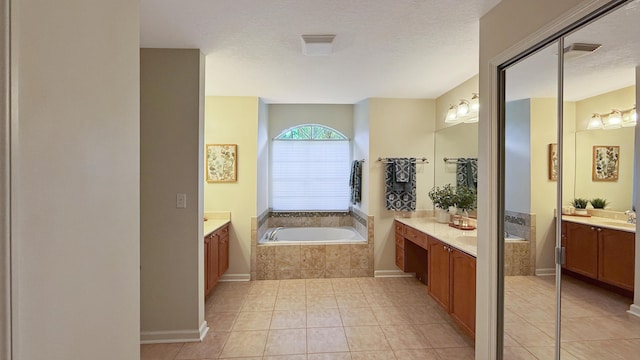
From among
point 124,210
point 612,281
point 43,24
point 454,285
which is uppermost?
point 43,24

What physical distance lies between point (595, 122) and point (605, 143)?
0.36ft

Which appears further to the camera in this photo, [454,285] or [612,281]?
[454,285]

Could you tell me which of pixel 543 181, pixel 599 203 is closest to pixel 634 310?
pixel 599 203

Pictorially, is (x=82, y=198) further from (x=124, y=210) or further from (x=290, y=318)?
(x=290, y=318)

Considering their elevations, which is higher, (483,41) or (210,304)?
(483,41)

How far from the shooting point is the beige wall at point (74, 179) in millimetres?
600

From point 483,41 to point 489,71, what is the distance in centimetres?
24

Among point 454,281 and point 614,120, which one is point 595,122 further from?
point 454,281

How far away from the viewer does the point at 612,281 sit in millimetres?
1280

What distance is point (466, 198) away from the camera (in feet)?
10.3

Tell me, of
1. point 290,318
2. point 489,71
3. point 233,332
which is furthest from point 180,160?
point 489,71

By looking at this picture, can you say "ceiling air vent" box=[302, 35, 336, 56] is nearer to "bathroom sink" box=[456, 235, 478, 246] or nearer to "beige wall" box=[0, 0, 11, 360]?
"beige wall" box=[0, 0, 11, 360]

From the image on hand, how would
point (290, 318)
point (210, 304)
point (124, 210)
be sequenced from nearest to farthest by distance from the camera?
point (124, 210) < point (290, 318) < point (210, 304)

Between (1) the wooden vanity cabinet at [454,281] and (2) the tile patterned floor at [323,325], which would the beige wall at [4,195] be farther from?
(1) the wooden vanity cabinet at [454,281]
